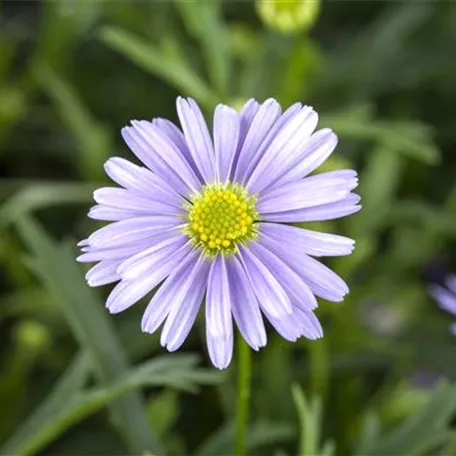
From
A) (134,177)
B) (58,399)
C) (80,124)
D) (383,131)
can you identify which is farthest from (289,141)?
(80,124)

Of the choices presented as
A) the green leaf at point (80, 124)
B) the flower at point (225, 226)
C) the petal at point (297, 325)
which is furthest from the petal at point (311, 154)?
the green leaf at point (80, 124)

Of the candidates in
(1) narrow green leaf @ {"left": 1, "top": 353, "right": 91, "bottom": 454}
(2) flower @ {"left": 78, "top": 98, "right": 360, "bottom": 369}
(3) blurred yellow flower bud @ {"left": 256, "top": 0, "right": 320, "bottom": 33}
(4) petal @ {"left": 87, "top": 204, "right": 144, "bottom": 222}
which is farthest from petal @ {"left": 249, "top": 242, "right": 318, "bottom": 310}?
(3) blurred yellow flower bud @ {"left": 256, "top": 0, "right": 320, "bottom": 33}

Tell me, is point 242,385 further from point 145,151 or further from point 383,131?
point 383,131

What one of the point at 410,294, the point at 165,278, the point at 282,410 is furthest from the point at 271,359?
the point at 165,278

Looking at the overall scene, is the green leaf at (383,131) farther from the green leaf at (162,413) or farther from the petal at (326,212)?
the petal at (326,212)

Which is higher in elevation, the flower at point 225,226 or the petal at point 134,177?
the petal at point 134,177
